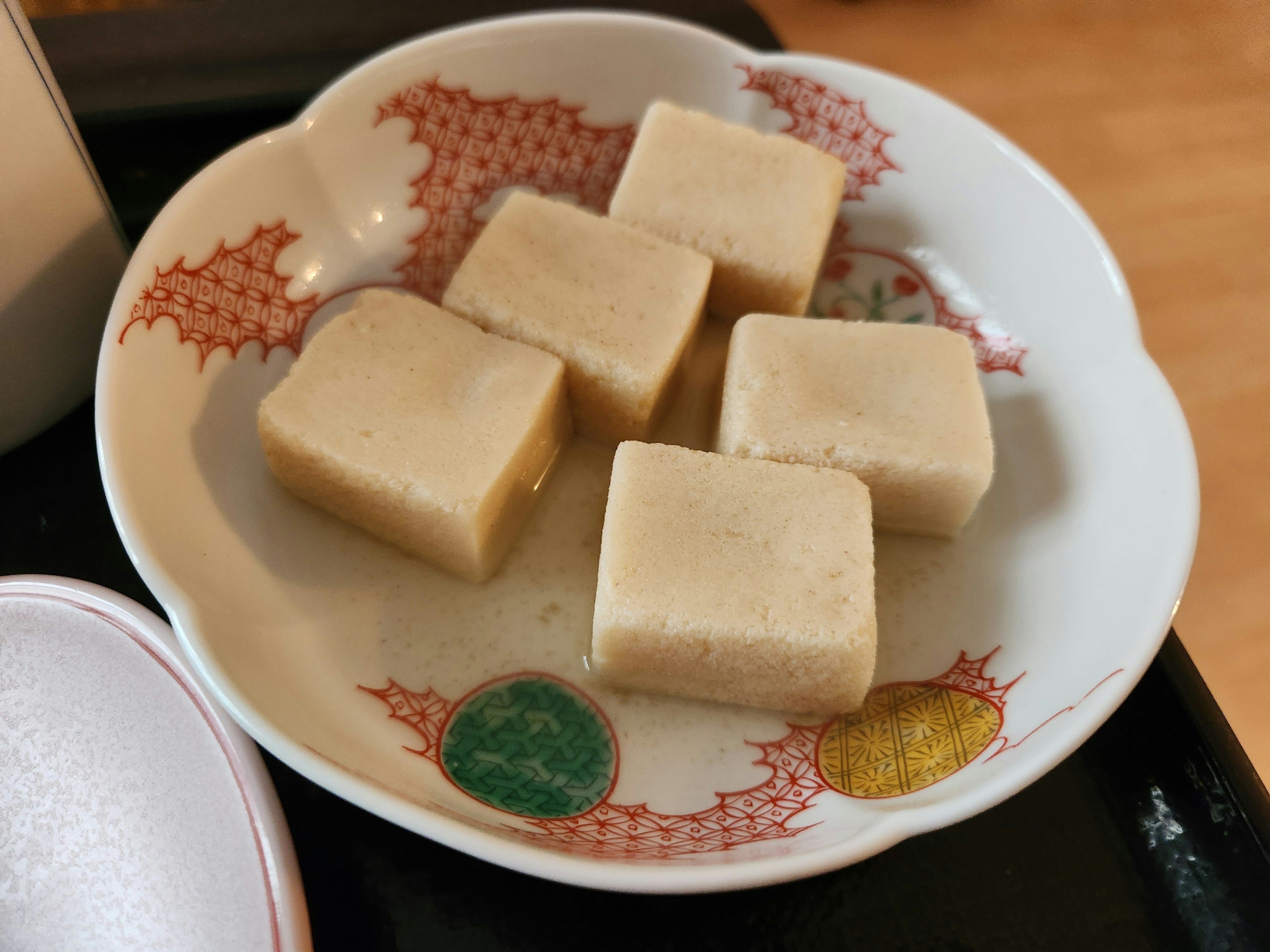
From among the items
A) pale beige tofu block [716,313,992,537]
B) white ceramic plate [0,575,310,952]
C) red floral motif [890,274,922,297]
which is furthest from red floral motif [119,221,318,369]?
red floral motif [890,274,922,297]

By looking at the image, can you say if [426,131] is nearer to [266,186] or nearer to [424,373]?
[266,186]

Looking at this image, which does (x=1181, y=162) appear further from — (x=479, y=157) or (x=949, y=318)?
(x=479, y=157)

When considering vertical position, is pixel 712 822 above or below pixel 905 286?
below

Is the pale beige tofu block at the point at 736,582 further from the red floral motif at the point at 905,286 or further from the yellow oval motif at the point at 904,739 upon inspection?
the red floral motif at the point at 905,286

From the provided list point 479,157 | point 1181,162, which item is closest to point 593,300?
point 479,157

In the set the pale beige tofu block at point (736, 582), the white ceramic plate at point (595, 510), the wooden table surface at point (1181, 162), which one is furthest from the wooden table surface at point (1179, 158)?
the pale beige tofu block at point (736, 582)

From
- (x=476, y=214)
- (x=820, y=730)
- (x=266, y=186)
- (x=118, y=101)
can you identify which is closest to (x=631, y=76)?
(x=476, y=214)

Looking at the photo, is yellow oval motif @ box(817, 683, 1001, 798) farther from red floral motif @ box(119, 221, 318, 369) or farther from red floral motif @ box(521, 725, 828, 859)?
red floral motif @ box(119, 221, 318, 369)
